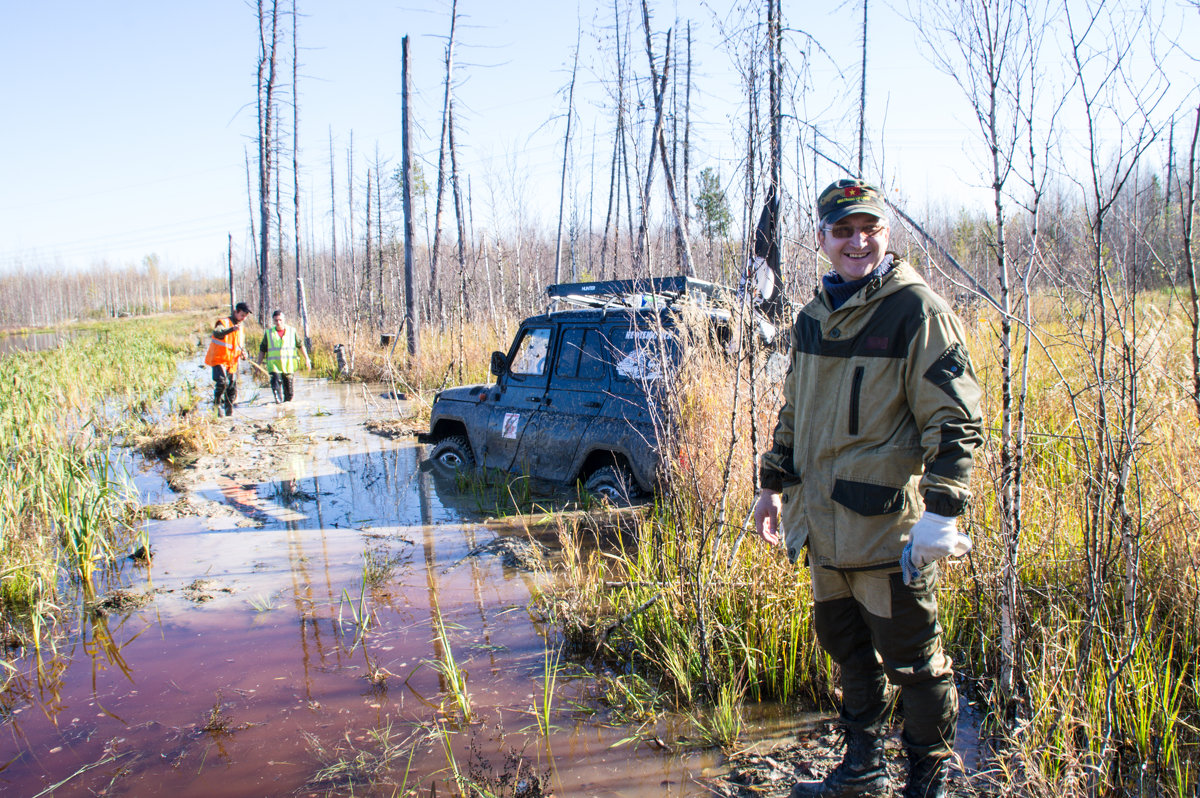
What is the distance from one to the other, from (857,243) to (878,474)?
0.72 m

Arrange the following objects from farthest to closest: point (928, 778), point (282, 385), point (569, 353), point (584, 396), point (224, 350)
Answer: point (282, 385) → point (224, 350) → point (569, 353) → point (584, 396) → point (928, 778)

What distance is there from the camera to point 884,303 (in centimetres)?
222

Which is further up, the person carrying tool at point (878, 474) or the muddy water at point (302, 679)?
the person carrying tool at point (878, 474)

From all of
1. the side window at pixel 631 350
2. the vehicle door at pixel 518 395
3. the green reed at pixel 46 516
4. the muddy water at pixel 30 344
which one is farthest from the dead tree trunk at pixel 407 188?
the side window at pixel 631 350

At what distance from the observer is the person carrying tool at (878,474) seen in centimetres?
208

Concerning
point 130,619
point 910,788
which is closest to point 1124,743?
point 910,788

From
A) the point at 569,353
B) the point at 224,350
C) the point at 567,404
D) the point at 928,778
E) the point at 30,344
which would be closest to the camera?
the point at 928,778

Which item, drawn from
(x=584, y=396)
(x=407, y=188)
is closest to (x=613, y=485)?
(x=584, y=396)

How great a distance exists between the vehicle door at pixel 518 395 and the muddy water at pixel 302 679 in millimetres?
883

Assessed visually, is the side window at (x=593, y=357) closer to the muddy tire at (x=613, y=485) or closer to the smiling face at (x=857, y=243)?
the muddy tire at (x=613, y=485)

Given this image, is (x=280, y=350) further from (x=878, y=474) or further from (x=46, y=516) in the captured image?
(x=878, y=474)

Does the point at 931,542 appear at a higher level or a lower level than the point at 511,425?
higher

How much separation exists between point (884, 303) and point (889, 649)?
107cm

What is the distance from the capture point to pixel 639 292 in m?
6.08
